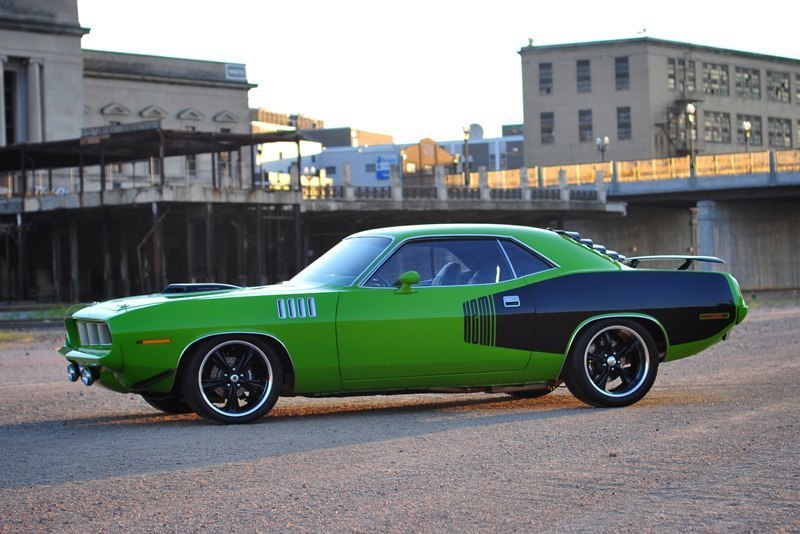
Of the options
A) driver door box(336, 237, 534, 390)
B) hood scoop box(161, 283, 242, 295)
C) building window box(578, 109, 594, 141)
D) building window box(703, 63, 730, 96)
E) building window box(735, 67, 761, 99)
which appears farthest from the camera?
building window box(735, 67, 761, 99)

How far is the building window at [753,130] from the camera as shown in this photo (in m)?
96.2

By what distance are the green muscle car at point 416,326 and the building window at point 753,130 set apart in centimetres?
9027

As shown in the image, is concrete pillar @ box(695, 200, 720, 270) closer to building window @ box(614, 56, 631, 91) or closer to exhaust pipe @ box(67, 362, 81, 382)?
building window @ box(614, 56, 631, 91)

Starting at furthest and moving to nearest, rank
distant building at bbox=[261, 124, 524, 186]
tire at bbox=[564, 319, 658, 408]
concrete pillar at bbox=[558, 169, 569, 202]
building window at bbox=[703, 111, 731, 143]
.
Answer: distant building at bbox=[261, 124, 524, 186]
building window at bbox=[703, 111, 731, 143]
concrete pillar at bbox=[558, 169, 569, 202]
tire at bbox=[564, 319, 658, 408]

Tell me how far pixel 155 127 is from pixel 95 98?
43.2 metres

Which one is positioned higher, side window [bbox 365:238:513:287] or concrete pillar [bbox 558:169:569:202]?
concrete pillar [bbox 558:169:569:202]

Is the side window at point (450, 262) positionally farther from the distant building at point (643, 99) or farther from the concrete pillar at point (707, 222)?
the distant building at point (643, 99)

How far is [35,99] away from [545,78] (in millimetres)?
39763

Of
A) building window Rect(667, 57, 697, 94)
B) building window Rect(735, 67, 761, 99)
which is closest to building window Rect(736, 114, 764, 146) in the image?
building window Rect(735, 67, 761, 99)

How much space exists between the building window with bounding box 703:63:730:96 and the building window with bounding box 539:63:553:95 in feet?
39.2

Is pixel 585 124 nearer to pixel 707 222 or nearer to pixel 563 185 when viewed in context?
pixel 707 222

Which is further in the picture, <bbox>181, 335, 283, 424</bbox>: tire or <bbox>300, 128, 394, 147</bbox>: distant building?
<bbox>300, 128, 394, 147</bbox>: distant building

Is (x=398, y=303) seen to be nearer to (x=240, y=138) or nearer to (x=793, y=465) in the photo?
(x=793, y=465)

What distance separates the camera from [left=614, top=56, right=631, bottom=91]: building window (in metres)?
92.8
